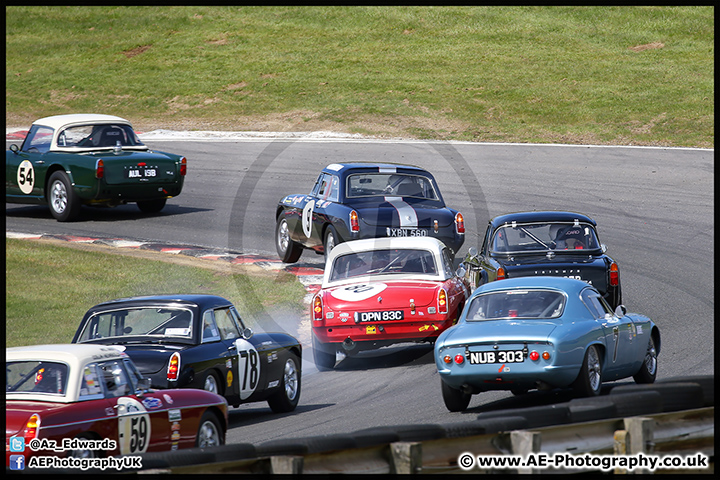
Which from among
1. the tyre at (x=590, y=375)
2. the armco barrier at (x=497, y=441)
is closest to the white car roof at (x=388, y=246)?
the tyre at (x=590, y=375)

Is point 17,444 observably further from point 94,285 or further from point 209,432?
point 94,285

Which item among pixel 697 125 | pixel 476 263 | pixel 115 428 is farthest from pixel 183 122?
pixel 115 428

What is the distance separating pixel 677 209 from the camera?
20094 millimetres

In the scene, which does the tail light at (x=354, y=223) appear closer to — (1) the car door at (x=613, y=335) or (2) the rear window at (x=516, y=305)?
(2) the rear window at (x=516, y=305)

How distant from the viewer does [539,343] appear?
850cm

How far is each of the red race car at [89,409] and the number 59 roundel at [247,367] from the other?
1.70 meters

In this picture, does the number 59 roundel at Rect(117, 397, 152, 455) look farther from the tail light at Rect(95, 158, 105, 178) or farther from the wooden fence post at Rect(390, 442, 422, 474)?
the tail light at Rect(95, 158, 105, 178)

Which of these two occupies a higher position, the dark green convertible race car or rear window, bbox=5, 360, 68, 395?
the dark green convertible race car

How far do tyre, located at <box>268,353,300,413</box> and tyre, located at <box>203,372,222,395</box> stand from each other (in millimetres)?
1043

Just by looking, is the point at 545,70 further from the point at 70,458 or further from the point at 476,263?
the point at 70,458

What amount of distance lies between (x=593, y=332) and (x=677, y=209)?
12.2 m

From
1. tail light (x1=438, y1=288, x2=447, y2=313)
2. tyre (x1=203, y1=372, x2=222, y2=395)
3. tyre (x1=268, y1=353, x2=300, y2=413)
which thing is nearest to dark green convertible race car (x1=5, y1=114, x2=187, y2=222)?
tyre (x1=268, y1=353, x2=300, y2=413)

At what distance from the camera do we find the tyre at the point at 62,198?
18120 mm

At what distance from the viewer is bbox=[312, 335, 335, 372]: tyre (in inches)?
464
